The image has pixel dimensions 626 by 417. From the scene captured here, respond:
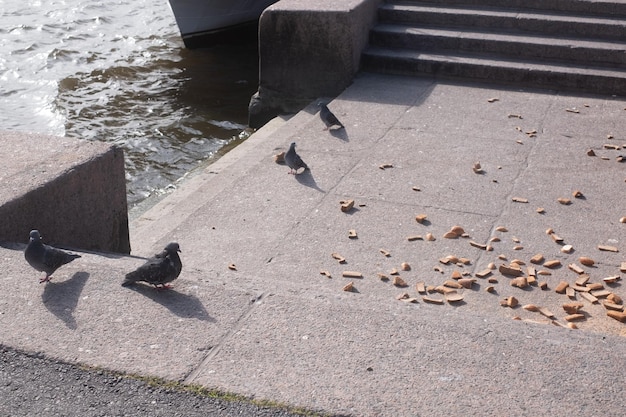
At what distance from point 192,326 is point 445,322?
4.08ft

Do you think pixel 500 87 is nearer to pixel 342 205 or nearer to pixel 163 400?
pixel 342 205

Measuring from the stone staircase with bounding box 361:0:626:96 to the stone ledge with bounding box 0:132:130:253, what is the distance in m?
5.22

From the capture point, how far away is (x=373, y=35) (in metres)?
10.8

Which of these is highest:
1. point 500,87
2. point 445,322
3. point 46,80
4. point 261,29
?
point 445,322

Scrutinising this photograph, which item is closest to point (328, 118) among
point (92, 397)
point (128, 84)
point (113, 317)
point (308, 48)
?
point (308, 48)

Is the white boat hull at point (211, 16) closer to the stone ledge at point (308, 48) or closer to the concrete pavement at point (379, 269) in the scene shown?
the stone ledge at point (308, 48)

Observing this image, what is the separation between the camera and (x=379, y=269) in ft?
19.9

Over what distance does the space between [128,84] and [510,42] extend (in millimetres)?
6842

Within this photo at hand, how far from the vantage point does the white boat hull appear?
16.3 meters

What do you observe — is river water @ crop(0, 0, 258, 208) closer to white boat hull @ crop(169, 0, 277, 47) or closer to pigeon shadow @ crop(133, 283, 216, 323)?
white boat hull @ crop(169, 0, 277, 47)

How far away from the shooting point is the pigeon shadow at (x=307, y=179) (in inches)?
295

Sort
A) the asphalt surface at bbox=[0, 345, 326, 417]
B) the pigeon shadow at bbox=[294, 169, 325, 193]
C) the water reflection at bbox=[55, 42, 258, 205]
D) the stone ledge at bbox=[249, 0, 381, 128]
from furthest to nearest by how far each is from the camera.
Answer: the water reflection at bbox=[55, 42, 258, 205] < the stone ledge at bbox=[249, 0, 381, 128] < the pigeon shadow at bbox=[294, 169, 325, 193] < the asphalt surface at bbox=[0, 345, 326, 417]

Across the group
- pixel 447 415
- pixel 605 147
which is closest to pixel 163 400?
pixel 447 415

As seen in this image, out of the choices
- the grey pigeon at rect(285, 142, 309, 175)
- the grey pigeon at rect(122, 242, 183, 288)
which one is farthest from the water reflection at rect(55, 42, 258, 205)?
the grey pigeon at rect(122, 242, 183, 288)
